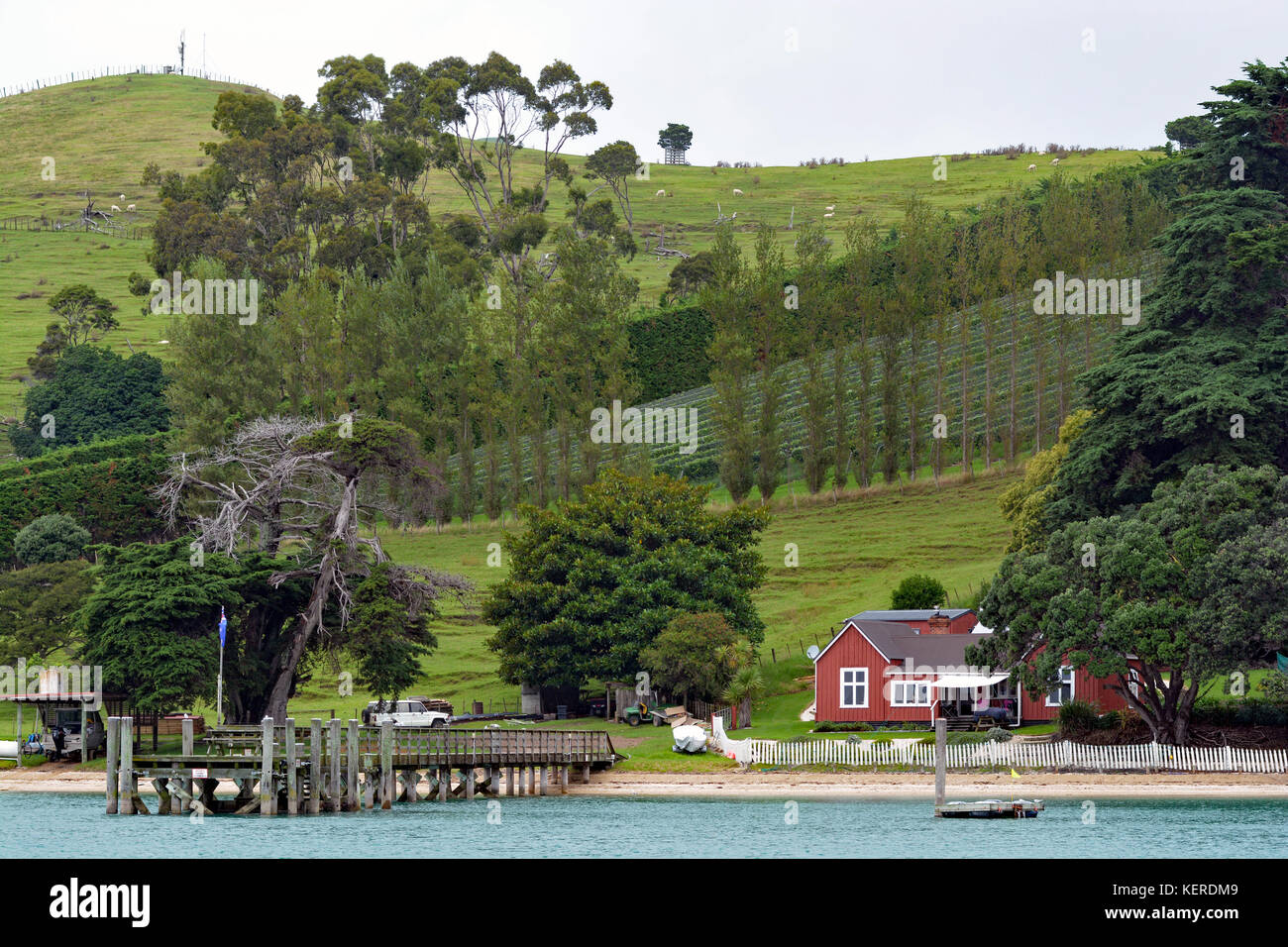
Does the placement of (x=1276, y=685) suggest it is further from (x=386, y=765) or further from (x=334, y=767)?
(x=334, y=767)

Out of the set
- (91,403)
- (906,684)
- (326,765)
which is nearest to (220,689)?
(326,765)

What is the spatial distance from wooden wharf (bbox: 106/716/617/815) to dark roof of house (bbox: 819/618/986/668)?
12.2 meters

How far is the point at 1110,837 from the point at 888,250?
8406cm

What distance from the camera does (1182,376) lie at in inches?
2596

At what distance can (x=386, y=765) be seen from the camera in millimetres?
48875

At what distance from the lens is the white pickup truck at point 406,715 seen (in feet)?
207

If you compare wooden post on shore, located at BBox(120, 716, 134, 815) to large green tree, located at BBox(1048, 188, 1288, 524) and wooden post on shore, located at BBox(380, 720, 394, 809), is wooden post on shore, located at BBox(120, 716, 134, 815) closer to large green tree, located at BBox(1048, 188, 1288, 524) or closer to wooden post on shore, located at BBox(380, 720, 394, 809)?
wooden post on shore, located at BBox(380, 720, 394, 809)

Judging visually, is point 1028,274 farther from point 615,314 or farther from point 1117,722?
point 1117,722

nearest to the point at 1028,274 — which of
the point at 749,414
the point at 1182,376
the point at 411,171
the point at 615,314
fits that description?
the point at 749,414

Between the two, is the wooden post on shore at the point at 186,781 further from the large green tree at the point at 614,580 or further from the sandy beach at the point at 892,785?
the large green tree at the point at 614,580

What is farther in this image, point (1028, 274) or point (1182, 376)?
point (1028, 274)

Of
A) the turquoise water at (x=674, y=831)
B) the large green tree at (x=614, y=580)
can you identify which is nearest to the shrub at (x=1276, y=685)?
the turquoise water at (x=674, y=831)

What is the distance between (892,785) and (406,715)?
2102cm

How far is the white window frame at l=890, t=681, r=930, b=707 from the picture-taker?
6138 cm
